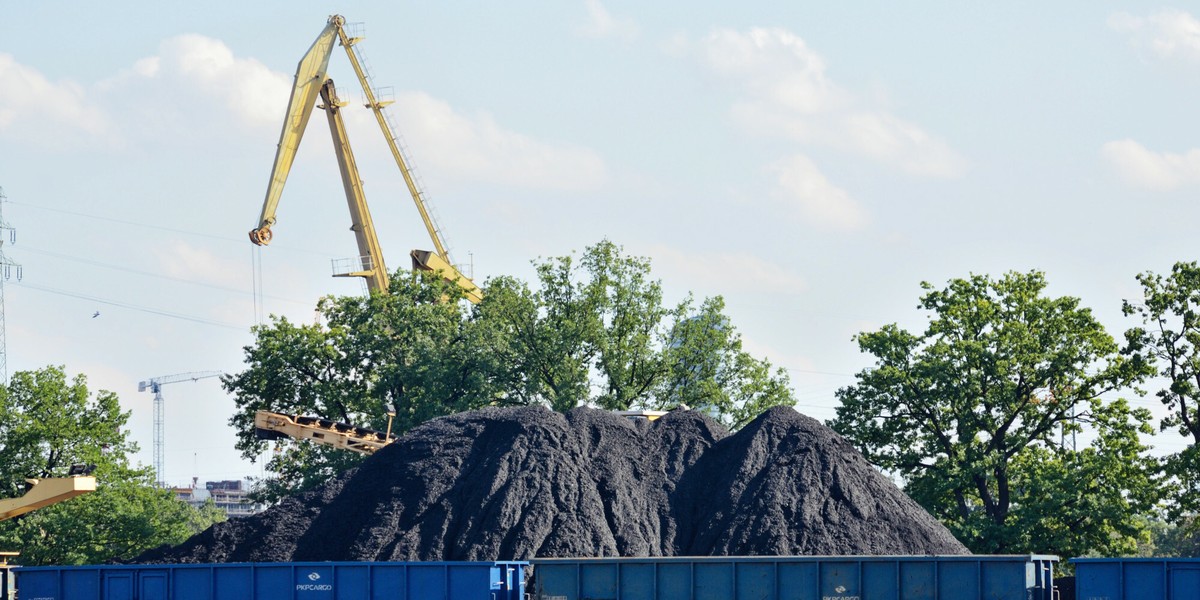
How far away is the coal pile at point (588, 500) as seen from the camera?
3531 centimetres

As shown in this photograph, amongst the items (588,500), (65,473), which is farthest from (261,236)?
(588,500)

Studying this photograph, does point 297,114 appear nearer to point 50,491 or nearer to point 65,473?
point 65,473

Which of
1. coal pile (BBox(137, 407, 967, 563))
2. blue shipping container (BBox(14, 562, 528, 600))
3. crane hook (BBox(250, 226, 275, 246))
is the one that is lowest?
blue shipping container (BBox(14, 562, 528, 600))

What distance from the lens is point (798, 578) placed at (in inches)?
1166

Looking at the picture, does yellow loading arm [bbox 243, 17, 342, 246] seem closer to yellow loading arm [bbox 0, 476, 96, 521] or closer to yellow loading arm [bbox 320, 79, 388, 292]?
yellow loading arm [bbox 320, 79, 388, 292]

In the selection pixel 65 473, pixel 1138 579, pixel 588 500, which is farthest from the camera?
pixel 65 473

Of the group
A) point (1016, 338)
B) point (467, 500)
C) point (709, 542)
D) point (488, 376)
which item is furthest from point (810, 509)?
point (488, 376)

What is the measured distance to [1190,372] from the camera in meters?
45.1

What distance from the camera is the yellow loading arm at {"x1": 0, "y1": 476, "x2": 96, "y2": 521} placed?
4172 centimetres

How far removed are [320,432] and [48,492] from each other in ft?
29.6

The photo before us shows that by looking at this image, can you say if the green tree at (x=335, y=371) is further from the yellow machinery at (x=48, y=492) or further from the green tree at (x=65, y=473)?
the yellow machinery at (x=48, y=492)

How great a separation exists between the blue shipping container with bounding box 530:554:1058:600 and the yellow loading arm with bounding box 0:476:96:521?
17565 millimetres

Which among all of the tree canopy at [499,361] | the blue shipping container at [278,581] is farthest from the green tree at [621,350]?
the blue shipping container at [278,581]

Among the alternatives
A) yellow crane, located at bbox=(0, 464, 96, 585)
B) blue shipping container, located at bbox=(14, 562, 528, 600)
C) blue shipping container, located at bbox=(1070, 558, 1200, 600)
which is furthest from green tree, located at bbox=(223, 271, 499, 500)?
blue shipping container, located at bbox=(1070, 558, 1200, 600)
